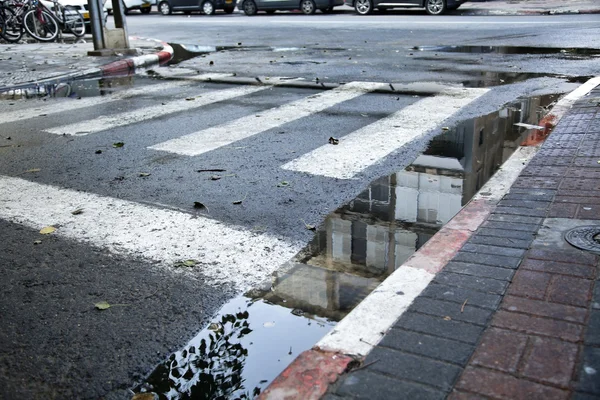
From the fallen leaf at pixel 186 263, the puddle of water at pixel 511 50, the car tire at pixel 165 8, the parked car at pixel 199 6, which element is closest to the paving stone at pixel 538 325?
the fallen leaf at pixel 186 263

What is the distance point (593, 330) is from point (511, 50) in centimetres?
1073

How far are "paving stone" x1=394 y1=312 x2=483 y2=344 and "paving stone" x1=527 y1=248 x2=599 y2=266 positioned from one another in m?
0.87

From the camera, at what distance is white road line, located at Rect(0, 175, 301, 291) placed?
3.69 m

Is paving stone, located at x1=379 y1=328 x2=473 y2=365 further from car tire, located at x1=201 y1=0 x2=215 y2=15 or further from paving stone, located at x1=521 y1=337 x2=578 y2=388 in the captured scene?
car tire, located at x1=201 y1=0 x2=215 y2=15

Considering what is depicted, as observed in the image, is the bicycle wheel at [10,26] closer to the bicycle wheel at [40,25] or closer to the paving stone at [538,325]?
the bicycle wheel at [40,25]

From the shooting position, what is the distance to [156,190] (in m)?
4.98

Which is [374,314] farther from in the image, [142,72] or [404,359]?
[142,72]

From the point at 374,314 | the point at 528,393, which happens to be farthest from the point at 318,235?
the point at 528,393

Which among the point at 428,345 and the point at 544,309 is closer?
the point at 428,345

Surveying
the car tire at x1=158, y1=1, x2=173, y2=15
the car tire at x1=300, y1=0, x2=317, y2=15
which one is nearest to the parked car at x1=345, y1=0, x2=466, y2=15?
the car tire at x1=300, y1=0, x2=317, y2=15

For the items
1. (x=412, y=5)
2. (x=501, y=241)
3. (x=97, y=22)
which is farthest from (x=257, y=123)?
(x=412, y=5)

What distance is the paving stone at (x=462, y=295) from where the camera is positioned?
2.94 metres

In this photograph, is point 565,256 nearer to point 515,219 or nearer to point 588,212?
point 515,219

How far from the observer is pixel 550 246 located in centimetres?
350
